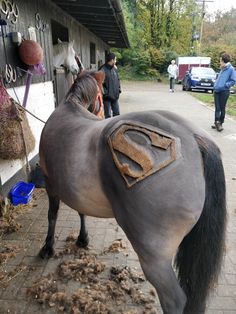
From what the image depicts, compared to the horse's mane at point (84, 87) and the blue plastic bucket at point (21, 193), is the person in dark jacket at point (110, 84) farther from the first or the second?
the horse's mane at point (84, 87)

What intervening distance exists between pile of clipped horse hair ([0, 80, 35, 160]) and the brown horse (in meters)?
1.27

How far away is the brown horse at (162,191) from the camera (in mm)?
1550

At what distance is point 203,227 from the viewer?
1739mm

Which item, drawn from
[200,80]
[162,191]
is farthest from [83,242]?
[200,80]

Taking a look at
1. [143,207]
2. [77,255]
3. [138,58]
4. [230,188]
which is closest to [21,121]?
[77,255]

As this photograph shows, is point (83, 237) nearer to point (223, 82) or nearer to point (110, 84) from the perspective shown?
point (110, 84)

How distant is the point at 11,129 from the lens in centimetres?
298

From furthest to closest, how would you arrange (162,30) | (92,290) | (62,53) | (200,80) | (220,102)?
(162,30) < (200,80) < (220,102) < (62,53) < (92,290)

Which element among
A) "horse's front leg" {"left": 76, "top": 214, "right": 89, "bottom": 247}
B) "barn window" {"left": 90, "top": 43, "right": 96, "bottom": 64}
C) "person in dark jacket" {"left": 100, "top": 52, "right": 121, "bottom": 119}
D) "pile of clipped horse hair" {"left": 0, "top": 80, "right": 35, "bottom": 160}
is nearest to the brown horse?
"horse's front leg" {"left": 76, "top": 214, "right": 89, "bottom": 247}

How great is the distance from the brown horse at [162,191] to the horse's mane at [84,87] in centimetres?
62

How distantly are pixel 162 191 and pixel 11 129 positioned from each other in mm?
1985

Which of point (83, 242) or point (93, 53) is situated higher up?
point (93, 53)

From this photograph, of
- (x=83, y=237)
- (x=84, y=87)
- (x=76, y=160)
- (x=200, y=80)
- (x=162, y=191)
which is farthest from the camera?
(x=200, y=80)

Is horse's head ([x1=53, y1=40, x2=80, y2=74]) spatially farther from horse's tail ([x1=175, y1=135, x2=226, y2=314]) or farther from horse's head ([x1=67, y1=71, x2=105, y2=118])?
horse's tail ([x1=175, y1=135, x2=226, y2=314])
